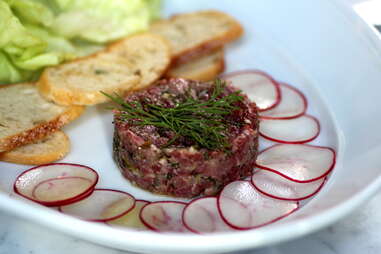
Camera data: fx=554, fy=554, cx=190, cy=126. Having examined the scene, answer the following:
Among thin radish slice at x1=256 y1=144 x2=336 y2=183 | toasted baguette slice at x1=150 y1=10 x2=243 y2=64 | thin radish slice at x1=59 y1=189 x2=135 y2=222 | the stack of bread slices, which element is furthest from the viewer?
toasted baguette slice at x1=150 y1=10 x2=243 y2=64

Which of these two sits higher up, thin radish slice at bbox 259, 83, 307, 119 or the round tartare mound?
thin radish slice at bbox 259, 83, 307, 119

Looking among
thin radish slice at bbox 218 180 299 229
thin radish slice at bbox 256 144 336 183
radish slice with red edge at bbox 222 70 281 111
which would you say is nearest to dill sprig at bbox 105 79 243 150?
thin radish slice at bbox 218 180 299 229

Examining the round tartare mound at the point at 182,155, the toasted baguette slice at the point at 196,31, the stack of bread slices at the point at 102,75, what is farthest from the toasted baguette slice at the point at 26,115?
the toasted baguette slice at the point at 196,31

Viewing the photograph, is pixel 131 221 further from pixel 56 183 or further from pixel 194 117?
pixel 194 117

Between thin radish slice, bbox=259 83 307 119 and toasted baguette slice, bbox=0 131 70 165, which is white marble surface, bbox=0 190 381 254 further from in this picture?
thin radish slice, bbox=259 83 307 119

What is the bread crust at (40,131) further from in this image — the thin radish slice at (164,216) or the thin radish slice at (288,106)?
the thin radish slice at (288,106)

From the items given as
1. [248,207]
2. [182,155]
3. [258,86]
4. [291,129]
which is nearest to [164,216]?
[182,155]
